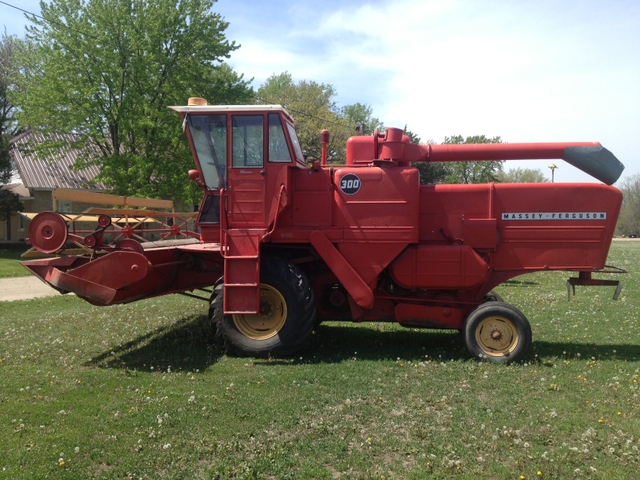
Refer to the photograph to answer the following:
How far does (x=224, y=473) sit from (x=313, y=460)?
71cm

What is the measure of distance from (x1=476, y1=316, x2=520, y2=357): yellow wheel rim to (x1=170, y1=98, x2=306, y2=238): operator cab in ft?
10.5

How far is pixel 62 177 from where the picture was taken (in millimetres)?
31531

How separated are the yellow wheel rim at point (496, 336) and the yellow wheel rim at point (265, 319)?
105 inches

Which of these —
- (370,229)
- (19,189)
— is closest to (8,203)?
(19,189)

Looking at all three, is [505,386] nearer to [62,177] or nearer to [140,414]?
[140,414]

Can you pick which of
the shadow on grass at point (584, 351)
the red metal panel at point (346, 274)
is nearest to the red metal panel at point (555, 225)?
the shadow on grass at point (584, 351)

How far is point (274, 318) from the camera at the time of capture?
7801 mm

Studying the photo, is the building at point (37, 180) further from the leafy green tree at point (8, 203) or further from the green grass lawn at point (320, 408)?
the green grass lawn at point (320, 408)

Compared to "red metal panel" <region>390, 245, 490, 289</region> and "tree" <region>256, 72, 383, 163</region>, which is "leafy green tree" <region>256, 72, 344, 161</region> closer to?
"tree" <region>256, 72, 383, 163</region>

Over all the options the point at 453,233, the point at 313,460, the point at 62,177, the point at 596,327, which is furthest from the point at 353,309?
the point at 62,177

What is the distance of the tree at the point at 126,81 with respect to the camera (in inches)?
958

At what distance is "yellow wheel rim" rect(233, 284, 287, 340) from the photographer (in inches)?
304

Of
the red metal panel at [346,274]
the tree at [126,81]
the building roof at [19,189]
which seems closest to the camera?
the red metal panel at [346,274]

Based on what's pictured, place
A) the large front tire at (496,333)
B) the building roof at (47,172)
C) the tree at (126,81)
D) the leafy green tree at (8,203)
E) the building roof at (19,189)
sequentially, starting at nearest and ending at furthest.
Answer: the large front tire at (496,333), the tree at (126,81), the leafy green tree at (8,203), the building roof at (47,172), the building roof at (19,189)
